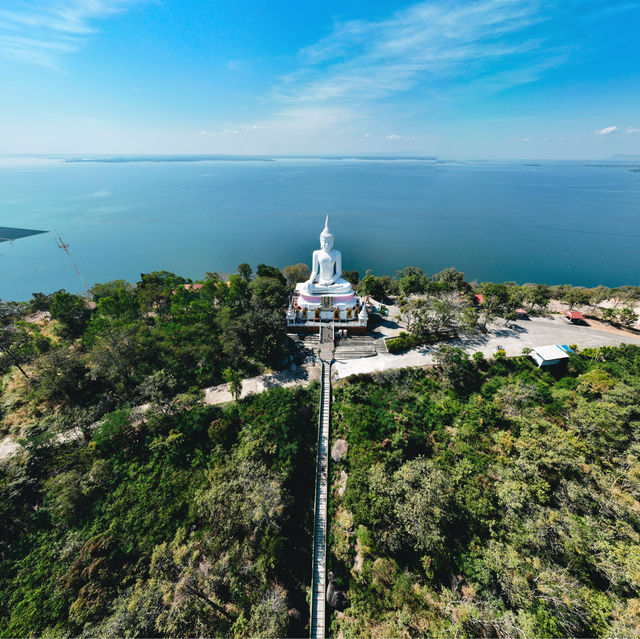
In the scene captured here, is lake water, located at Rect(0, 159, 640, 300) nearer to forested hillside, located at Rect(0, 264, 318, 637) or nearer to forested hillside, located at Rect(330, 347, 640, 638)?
forested hillside, located at Rect(0, 264, 318, 637)

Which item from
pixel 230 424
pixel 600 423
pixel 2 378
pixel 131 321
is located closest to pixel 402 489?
pixel 230 424

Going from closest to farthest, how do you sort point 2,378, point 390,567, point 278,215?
point 390,567 → point 2,378 → point 278,215

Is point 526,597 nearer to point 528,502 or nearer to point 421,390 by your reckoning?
point 528,502

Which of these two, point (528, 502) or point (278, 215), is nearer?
point (528, 502)

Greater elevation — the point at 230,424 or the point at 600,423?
the point at 600,423

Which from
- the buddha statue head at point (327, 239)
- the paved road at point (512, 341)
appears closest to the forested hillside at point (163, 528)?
the paved road at point (512, 341)

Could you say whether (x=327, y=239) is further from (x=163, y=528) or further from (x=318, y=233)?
(x=318, y=233)

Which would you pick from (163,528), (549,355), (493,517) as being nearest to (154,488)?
(163,528)
